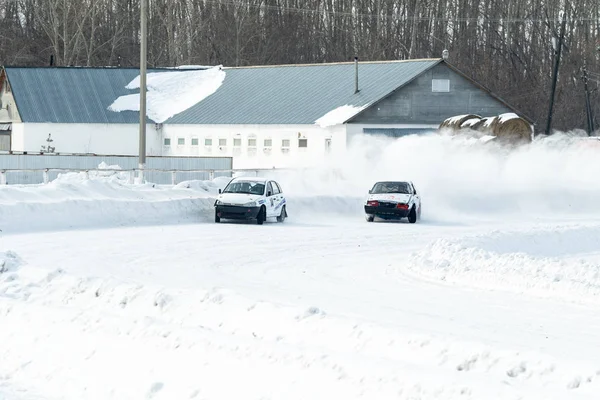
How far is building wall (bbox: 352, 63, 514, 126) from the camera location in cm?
6203

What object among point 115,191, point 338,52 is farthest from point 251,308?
point 338,52

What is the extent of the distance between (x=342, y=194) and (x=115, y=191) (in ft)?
37.2

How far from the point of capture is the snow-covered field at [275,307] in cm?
1197

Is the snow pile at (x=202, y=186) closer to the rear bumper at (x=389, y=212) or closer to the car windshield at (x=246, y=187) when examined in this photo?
the car windshield at (x=246, y=187)

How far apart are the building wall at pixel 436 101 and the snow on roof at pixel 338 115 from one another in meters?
1.29

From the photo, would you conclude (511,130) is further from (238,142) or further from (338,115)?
(238,142)

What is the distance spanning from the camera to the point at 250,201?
34.1m

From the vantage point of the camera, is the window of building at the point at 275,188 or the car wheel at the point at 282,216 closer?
the window of building at the point at 275,188

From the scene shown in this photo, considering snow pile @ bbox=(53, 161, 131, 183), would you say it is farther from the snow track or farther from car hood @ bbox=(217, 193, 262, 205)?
the snow track

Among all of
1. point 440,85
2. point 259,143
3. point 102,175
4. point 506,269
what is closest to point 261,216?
point 102,175

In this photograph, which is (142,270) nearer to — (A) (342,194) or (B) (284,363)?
(B) (284,363)

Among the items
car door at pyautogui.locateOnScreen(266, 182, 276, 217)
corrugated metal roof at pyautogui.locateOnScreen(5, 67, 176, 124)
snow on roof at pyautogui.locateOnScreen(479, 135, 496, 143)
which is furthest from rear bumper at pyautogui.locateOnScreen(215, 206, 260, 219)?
corrugated metal roof at pyautogui.locateOnScreen(5, 67, 176, 124)

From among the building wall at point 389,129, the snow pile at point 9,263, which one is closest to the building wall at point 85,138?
the building wall at point 389,129

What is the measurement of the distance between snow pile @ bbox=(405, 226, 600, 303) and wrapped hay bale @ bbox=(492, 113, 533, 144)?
79.3 feet
